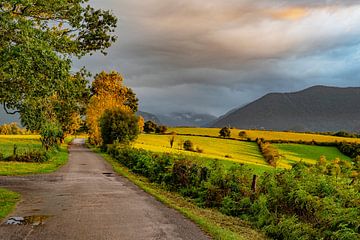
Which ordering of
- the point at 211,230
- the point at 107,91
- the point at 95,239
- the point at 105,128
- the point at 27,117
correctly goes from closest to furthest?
the point at 95,239, the point at 211,230, the point at 27,117, the point at 105,128, the point at 107,91

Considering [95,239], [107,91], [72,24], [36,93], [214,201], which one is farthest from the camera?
[107,91]

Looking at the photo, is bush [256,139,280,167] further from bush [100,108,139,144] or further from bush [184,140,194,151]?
bush [100,108,139,144]

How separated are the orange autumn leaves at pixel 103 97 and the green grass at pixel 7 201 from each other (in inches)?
2207

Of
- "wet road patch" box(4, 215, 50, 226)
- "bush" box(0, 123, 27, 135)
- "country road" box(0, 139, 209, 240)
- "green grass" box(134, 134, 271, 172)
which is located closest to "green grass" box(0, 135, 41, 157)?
"green grass" box(134, 134, 271, 172)

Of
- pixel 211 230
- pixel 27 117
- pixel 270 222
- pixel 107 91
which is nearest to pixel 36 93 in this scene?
pixel 27 117

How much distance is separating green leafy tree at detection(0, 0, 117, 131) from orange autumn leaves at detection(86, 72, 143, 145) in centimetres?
5005

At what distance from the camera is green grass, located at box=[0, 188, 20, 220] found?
1609 centimetres

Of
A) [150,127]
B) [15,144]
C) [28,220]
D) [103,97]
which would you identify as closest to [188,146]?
[103,97]

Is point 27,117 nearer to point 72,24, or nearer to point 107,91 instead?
point 72,24

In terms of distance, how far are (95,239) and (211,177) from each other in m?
9.83

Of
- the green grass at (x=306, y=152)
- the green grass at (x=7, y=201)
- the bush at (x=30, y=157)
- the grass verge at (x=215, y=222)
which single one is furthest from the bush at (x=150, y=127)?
the grass verge at (x=215, y=222)

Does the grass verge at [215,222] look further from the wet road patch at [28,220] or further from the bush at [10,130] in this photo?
the bush at [10,130]

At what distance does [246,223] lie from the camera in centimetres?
1608

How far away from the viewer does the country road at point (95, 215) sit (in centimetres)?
1257
